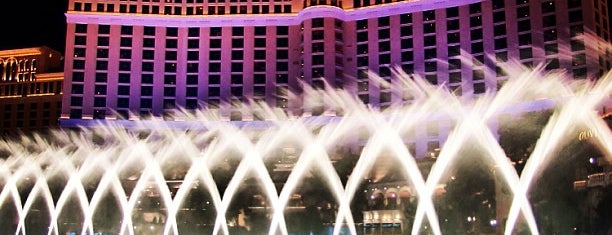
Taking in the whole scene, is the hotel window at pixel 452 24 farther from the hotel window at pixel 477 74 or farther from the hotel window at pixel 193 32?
the hotel window at pixel 193 32

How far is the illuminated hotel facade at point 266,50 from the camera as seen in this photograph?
86.1 m

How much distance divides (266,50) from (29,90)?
44.6 m

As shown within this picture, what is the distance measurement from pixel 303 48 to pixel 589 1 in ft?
114

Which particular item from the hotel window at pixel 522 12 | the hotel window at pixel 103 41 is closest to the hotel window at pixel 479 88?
the hotel window at pixel 522 12

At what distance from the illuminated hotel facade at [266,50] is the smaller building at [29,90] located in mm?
22555

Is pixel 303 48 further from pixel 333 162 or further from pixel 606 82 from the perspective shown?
pixel 606 82

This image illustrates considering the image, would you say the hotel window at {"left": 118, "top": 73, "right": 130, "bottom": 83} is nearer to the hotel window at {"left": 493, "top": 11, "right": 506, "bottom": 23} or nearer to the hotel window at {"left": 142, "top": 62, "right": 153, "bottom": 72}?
the hotel window at {"left": 142, "top": 62, "right": 153, "bottom": 72}

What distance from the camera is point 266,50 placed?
306ft

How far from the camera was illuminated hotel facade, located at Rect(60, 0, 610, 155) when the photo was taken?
8606cm

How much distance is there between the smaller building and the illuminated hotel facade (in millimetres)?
22555

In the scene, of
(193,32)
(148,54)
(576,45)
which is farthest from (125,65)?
(576,45)

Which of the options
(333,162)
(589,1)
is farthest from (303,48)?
(589,1)

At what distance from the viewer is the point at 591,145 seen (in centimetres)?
4944

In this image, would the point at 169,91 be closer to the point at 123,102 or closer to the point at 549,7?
the point at 123,102
